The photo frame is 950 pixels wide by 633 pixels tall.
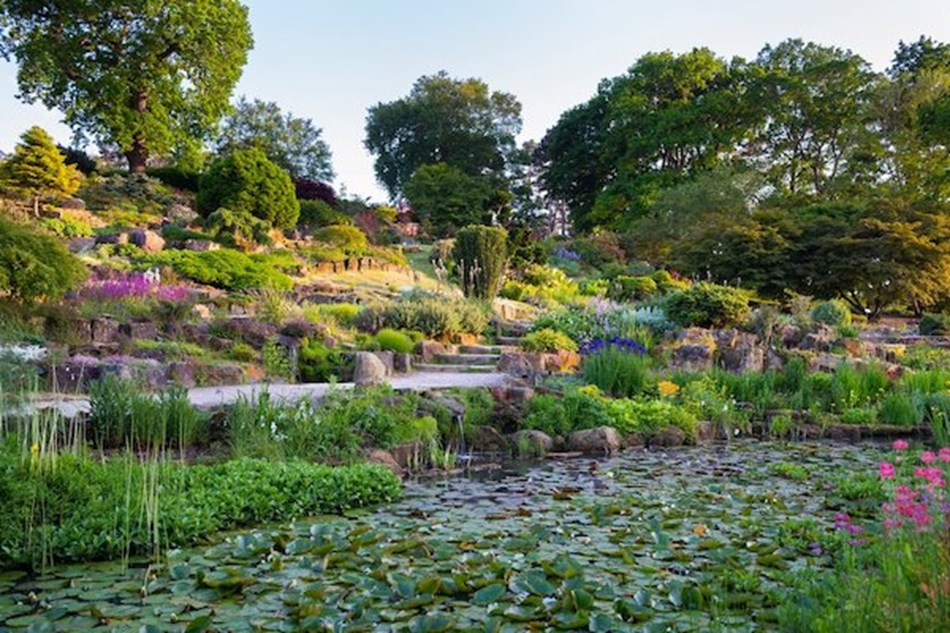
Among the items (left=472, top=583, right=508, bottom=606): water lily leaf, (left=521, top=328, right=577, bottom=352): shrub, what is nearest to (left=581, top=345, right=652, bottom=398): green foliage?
(left=521, top=328, right=577, bottom=352): shrub

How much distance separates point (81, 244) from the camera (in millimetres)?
15664

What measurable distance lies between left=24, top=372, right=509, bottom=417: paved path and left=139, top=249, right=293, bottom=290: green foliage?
514 cm

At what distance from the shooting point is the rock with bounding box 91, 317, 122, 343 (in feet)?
28.6

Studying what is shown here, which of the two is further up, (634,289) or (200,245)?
(200,245)

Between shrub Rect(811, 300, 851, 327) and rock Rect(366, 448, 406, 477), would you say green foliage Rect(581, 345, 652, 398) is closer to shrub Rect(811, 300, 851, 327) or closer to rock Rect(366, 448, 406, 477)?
rock Rect(366, 448, 406, 477)

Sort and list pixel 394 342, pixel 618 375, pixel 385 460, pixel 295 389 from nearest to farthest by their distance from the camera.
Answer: pixel 385 460 → pixel 295 389 → pixel 618 375 → pixel 394 342

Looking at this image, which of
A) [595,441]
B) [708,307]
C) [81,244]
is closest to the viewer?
[595,441]

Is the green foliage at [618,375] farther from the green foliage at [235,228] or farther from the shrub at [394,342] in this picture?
the green foliage at [235,228]

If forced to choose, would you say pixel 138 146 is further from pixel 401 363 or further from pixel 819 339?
pixel 819 339

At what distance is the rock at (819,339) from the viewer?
437 inches

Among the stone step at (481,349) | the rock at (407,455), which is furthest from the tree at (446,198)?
the rock at (407,455)

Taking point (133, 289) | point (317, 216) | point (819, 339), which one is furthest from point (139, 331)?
point (317, 216)

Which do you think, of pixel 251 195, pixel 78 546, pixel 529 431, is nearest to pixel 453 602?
pixel 78 546

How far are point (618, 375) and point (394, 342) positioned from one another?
3024 mm
